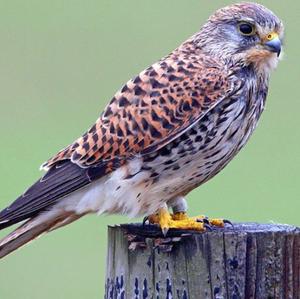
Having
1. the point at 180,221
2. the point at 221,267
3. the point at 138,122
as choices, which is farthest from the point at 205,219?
the point at 221,267

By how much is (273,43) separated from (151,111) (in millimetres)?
813

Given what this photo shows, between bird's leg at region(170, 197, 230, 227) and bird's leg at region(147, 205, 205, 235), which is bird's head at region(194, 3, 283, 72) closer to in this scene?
bird's leg at region(170, 197, 230, 227)

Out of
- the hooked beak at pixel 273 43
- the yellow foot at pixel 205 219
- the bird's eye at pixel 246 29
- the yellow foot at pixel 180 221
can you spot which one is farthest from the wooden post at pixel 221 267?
the bird's eye at pixel 246 29

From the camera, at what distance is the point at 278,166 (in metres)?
12.3

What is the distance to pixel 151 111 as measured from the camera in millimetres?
6977

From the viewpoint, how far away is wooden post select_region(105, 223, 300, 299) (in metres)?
5.60

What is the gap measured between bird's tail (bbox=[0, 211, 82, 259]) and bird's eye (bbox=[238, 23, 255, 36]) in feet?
4.62

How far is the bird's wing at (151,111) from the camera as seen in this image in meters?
6.91

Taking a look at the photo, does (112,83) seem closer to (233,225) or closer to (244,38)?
(244,38)

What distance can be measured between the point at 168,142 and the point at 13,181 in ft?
17.8

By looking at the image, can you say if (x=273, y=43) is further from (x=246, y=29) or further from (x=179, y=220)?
(x=179, y=220)

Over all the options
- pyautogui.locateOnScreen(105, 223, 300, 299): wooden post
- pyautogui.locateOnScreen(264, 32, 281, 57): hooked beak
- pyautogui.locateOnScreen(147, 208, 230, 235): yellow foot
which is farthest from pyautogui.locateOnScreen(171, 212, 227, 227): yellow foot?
pyautogui.locateOnScreen(264, 32, 281, 57): hooked beak

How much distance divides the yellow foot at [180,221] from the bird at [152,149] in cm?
1

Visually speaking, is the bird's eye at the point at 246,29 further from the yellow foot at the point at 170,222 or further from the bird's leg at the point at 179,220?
the yellow foot at the point at 170,222
